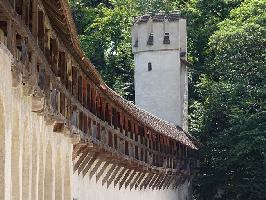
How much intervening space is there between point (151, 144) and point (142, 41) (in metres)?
12.6

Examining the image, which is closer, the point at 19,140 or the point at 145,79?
the point at 19,140

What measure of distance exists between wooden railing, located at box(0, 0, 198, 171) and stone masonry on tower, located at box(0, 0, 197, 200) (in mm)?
23

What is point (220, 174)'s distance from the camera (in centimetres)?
4172

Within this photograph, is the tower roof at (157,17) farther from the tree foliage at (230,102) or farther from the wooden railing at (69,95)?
the wooden railing at (69,95)

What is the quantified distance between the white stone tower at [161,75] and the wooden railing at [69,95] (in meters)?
6.92

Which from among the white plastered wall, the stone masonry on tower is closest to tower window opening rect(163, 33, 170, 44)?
the stone masonry on tower

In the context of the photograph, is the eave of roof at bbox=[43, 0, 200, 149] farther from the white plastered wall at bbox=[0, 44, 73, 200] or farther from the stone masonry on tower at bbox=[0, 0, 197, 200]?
the white plastered wall at bbox=[0, 44, 73, 200]

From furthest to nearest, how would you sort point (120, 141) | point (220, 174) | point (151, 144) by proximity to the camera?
point (220, 174) < point (151, 144) < point (120, 141)

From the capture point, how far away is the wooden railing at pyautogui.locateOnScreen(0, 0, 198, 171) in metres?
13.6

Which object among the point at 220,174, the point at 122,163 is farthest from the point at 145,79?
the point at 122,163

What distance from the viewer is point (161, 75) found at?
147 feet

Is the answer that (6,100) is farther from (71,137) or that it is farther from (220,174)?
(220,174)

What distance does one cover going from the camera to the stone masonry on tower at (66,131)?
13.1m

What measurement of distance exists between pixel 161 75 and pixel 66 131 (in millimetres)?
26024
